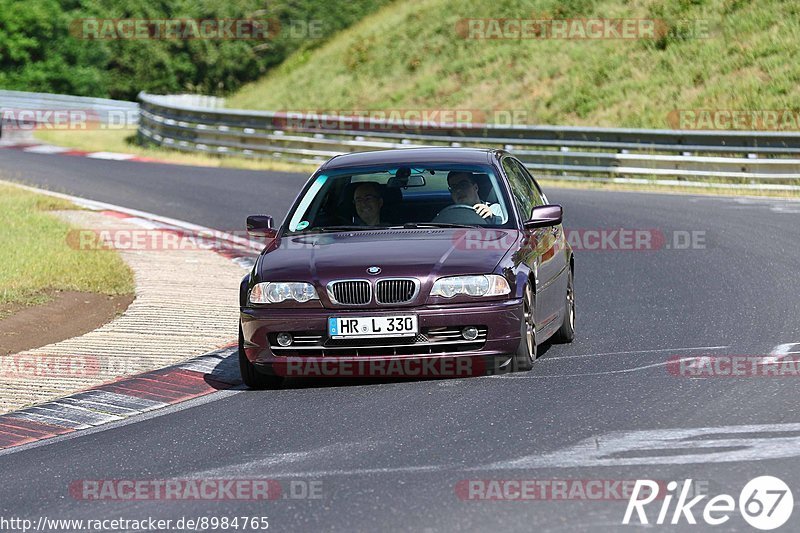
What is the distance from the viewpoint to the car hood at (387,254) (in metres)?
8.70

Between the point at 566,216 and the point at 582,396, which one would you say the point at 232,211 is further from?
the point at 582,396

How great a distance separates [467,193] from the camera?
9.87m

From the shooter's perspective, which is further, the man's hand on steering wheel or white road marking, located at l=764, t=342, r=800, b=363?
the man's hand on steering wheel

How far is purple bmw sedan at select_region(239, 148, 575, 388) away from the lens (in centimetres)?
863

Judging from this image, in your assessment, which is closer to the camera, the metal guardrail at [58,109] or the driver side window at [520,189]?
the driver side window at [520,189]
